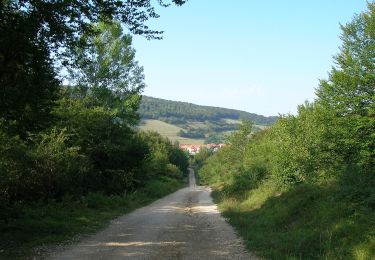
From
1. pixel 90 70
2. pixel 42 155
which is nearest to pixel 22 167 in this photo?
pixel 42 155

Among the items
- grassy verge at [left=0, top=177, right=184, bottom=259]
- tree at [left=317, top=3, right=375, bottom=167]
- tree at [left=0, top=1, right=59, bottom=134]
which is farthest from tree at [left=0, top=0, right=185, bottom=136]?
tree at [left=317, top=3, right=375, bottom=167]

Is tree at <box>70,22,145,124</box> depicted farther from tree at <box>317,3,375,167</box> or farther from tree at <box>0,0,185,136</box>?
tree at <box>0,0,185,136</box>

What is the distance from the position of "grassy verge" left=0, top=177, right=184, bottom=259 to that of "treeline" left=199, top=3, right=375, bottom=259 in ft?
21.3

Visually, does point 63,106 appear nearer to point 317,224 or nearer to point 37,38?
point 37,38

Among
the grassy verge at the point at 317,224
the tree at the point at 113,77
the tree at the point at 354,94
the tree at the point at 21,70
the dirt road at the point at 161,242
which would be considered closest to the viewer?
the tree at the point at 21,70

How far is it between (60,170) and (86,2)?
11.1m

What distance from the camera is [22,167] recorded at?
16812 mm

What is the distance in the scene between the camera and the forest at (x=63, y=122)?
11359mm

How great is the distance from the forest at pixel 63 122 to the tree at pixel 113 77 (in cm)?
9

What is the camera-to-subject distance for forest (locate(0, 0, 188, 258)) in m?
11.4

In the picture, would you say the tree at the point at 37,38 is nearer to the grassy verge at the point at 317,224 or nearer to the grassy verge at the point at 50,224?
the grassy verge at the point at 50,224

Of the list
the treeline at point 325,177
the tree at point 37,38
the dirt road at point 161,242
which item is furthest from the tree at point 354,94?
the tree at point 37,38

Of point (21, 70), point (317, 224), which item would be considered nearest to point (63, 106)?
point (21, 70)

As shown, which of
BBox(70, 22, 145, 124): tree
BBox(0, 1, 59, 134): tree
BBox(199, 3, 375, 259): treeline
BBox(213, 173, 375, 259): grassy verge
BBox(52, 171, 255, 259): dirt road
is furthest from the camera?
BBox(70, 22, 145, 124): tree
